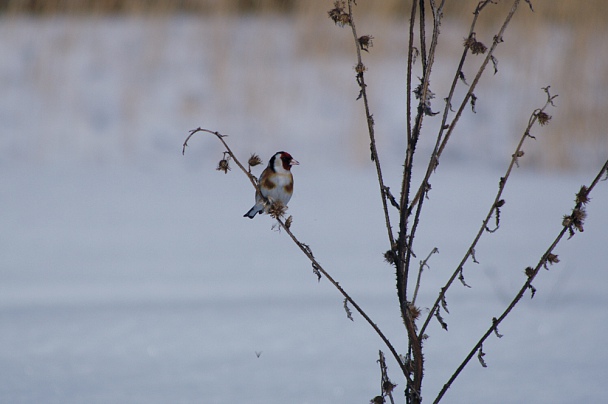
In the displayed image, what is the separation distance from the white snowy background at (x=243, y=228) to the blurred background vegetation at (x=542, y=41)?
0.05 metres

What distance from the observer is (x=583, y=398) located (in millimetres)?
2357

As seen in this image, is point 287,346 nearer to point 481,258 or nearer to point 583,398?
point 583,398

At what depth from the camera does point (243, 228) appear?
5.08 meters

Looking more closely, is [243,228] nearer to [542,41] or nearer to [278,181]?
[542,41]

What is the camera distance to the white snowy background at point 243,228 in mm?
2711

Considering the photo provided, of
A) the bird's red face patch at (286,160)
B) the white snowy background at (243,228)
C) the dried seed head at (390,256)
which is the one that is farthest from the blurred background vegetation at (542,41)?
the dried seed head at (390,256)

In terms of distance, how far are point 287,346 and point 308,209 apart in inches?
102

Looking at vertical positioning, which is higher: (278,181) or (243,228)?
(243,228)

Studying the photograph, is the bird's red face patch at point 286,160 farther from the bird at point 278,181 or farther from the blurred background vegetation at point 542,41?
the blurred background vegetation at point 542,41

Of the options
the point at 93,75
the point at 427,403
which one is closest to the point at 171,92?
the point at 93,75

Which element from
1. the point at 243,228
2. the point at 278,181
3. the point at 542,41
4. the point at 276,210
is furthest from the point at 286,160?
the point at 542,41

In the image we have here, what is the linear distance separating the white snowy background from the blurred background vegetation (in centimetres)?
5

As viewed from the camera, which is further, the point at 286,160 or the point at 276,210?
the point at 286,160

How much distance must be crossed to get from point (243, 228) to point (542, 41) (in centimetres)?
280
